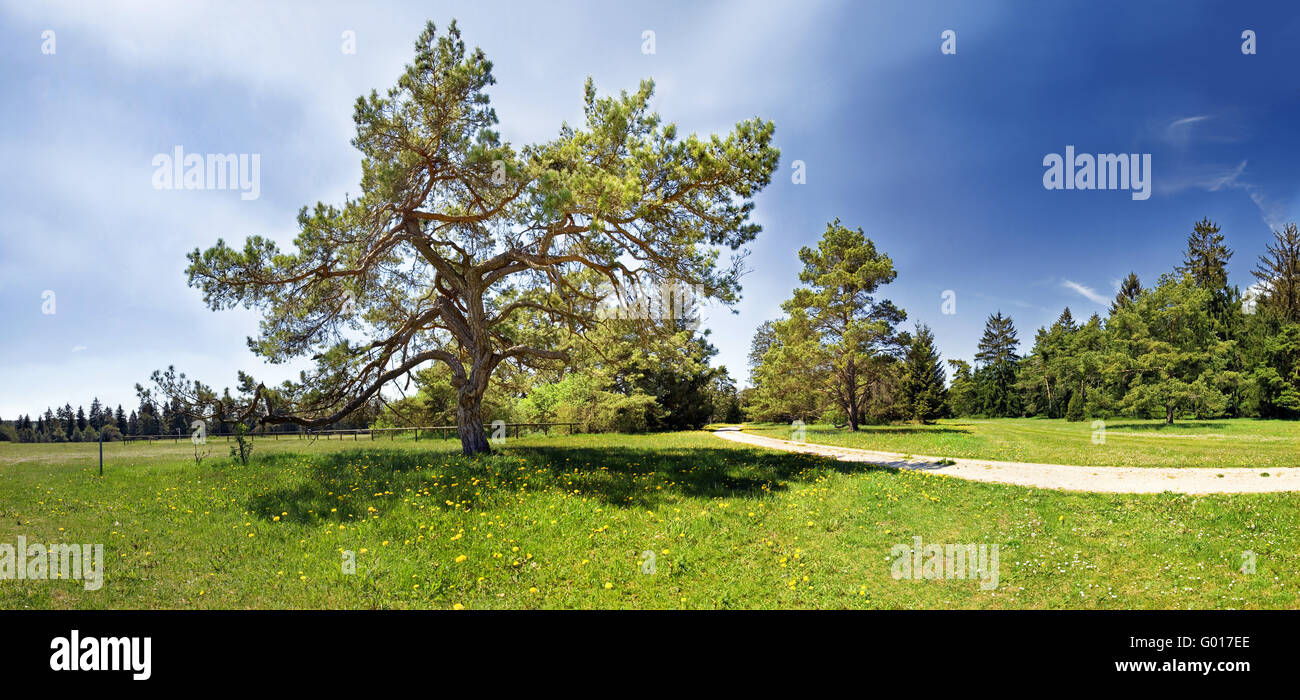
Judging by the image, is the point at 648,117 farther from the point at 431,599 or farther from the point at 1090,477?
the point at 1090,477

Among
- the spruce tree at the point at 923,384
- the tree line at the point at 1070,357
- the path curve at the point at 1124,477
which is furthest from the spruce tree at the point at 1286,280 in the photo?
the path curve at the point at 1124,477

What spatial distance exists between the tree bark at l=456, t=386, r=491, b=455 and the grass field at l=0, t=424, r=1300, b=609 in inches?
99.6

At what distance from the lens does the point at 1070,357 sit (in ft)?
167

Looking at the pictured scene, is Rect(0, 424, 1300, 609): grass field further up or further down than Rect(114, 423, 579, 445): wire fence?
further up

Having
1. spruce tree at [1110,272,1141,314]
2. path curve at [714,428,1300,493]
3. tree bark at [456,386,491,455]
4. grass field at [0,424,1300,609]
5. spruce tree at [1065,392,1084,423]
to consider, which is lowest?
spruce tree at [1065,392,1084,423]

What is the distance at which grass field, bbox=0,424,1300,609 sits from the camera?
5.35 m

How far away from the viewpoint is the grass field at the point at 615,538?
5.35 m

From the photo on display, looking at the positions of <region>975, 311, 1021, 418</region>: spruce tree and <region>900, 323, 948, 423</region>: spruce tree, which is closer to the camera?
<region>900, 323, 948, 423</region>: spruce tree

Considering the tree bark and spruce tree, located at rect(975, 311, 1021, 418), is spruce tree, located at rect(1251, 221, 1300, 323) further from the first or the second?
the tree bark
